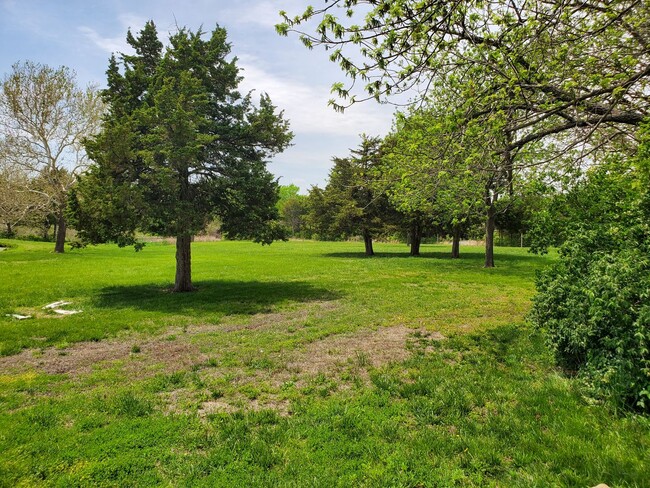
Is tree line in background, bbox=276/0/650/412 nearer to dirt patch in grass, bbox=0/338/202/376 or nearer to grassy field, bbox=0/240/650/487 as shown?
grassy field, bbox=0/240/650/487

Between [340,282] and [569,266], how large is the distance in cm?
1251

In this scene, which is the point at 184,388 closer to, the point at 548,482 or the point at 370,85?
the point at 548,482

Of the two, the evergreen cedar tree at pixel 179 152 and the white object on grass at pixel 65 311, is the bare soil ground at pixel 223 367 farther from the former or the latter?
the evergreen cedar tree at pixel 179 152

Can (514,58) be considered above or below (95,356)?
above

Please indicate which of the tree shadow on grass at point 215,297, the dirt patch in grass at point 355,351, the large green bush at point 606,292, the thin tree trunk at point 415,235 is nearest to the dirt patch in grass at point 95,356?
the dirt patch in grass at point 355,351

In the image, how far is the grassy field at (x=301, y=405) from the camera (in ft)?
11.7

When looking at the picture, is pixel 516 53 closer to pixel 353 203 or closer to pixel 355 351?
pixel 355 351

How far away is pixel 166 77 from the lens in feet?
42.7

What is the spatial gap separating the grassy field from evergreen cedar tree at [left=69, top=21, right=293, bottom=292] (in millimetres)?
3608

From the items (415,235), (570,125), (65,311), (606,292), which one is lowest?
(65,311)

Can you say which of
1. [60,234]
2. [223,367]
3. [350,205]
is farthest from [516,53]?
[60,234]

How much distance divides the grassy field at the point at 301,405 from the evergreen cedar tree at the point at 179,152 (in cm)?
361

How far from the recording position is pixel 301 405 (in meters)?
5.05

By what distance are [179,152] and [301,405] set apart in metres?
9.87
